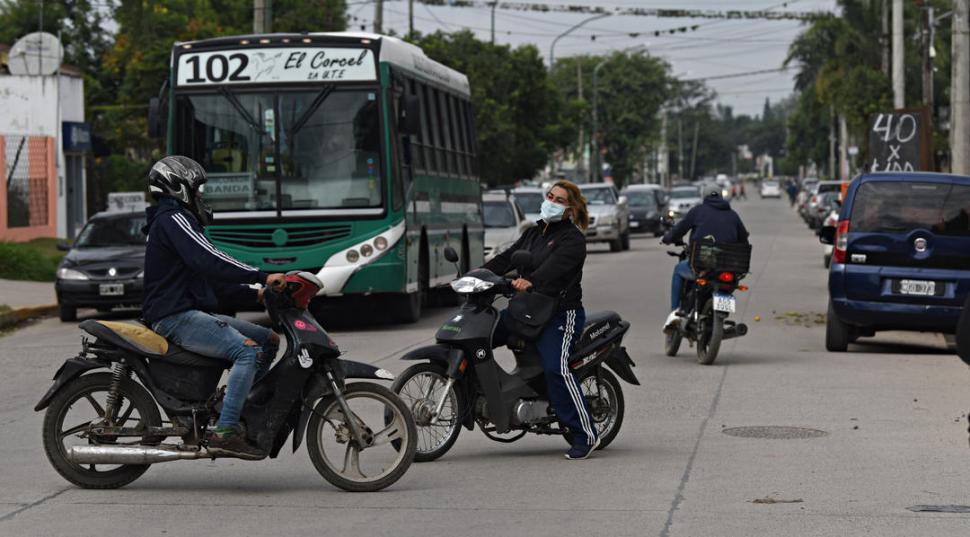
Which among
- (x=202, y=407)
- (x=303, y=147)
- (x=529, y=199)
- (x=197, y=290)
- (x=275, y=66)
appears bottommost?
(x=202, y=407)

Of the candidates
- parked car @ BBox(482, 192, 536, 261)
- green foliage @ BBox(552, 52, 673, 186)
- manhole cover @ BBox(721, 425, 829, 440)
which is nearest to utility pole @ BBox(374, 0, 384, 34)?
parked car @ BBox(482, 192, 536, 261)

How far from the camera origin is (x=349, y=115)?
1870 cm

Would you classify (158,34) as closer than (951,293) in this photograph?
No

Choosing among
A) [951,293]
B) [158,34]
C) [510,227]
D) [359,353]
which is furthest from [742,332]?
[158,34]

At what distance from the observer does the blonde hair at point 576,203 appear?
9805mm

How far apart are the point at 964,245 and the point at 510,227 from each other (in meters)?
16.2

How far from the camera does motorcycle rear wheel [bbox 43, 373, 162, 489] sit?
8609 mm

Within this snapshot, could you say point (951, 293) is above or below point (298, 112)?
below

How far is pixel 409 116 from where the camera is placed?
18.8 m

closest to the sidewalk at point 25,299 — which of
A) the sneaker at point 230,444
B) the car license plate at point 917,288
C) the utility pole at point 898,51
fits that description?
the car license plate at point 917,288

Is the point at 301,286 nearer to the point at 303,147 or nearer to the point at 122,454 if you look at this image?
the point at 122,454

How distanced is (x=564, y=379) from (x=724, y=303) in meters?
5.65

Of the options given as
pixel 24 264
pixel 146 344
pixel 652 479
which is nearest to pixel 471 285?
pixel 652 479

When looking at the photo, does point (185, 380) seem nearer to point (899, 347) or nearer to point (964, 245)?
point (964, 245)
